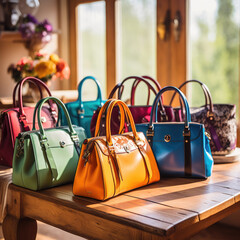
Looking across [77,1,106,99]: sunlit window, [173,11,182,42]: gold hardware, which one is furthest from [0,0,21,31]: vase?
[173,11,182,42]: gold hardware

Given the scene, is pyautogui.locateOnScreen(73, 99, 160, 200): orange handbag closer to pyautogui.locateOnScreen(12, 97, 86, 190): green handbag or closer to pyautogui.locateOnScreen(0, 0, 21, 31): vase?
pyautogui.locateOnScreen(12, 97, 86, 190): green handbag

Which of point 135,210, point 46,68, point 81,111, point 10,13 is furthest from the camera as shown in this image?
point 10,13

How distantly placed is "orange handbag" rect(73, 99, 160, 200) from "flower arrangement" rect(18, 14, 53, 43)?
221 centimetres

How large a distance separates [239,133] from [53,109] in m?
1.48

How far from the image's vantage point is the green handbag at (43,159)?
59.5 inches

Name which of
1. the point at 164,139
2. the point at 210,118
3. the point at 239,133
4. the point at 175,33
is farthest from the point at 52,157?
the point at 175,33

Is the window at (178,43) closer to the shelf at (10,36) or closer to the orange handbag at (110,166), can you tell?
the shelf at (10,36)

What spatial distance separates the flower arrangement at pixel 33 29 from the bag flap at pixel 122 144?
7.34 ft

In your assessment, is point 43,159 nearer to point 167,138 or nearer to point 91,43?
point 167,138

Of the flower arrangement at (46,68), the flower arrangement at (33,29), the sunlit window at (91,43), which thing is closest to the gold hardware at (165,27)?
the sunlit window at (91,43)

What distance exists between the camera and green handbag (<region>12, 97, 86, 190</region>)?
4.96 feet

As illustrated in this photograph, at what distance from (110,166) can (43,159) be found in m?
0.30

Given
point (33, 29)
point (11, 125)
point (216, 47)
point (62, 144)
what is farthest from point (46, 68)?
point (62, 144)

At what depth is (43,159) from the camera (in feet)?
5.00
